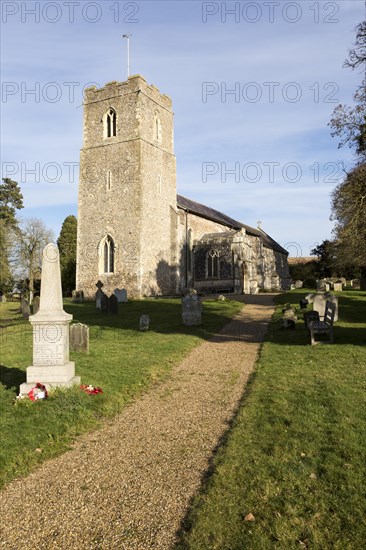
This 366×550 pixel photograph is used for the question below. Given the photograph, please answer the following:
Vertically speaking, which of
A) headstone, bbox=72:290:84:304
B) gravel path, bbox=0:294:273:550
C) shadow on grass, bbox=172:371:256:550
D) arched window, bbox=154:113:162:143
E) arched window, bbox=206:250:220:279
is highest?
arched window, bbox=154:113:162:143

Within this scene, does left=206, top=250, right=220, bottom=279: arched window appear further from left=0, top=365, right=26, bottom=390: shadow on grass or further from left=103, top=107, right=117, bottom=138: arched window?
left=0, top=365, right=26, bottom=390: shadow on grass

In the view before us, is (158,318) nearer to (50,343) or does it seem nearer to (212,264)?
(50,343)

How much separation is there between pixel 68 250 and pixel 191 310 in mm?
33504

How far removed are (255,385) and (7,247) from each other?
38.7 meters

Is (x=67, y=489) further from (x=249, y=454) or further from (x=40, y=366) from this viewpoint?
(x=40, y=366)

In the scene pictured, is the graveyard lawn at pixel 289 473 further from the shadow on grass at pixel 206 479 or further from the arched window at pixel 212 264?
the arched window at pixel 212 264

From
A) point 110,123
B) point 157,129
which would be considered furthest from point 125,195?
point 157,129

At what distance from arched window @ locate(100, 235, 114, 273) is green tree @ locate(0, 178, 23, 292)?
48.4 feet

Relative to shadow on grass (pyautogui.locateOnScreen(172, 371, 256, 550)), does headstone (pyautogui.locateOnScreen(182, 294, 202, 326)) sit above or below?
above

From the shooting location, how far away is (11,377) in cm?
820

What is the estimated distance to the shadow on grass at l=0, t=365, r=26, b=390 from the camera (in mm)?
7750

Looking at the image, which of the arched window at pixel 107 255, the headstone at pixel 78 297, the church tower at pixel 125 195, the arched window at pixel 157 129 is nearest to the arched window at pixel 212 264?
the church tower at pixel 125 195

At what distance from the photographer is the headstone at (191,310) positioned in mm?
15164

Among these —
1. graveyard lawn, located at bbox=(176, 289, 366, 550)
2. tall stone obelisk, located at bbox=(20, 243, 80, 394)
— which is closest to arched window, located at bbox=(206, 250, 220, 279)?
graveyard lawn, located at bbox=(176, 289, 366, 550)
